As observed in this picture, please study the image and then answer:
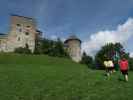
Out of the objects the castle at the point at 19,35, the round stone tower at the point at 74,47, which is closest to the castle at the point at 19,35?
the castle at the point at 19,35

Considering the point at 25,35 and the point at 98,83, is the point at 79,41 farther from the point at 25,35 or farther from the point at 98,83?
the point at 98,83

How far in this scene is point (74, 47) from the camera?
128250mm

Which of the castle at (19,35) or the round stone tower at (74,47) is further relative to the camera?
the round stone tower at (74,47)

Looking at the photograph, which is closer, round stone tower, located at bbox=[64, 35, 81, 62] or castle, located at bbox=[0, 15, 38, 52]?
castle, located at bbox=[0, 15, 38, 52]

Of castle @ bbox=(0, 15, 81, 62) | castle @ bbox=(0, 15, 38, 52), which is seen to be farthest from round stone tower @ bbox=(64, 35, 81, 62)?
castle @ bbox=(0, 15, 38, 52)

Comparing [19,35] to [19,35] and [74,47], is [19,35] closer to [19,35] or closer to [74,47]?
[19,35]

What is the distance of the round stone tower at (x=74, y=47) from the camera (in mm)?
126312

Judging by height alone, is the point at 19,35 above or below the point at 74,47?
above

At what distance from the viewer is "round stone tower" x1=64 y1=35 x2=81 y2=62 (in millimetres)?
126312

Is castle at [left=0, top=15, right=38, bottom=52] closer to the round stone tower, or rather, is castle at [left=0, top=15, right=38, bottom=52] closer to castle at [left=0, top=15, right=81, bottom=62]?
castle at [left=0, top=15, right=81, bottom=62]

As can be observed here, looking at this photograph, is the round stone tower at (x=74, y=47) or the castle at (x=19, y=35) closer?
the castle at (x=19, y=35)

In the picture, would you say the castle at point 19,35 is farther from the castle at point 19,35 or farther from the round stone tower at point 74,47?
the round stone tower at point 74,47

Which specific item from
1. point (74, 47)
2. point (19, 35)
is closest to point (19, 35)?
point (19, 35)

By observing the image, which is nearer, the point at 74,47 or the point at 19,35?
the point at 19,35
